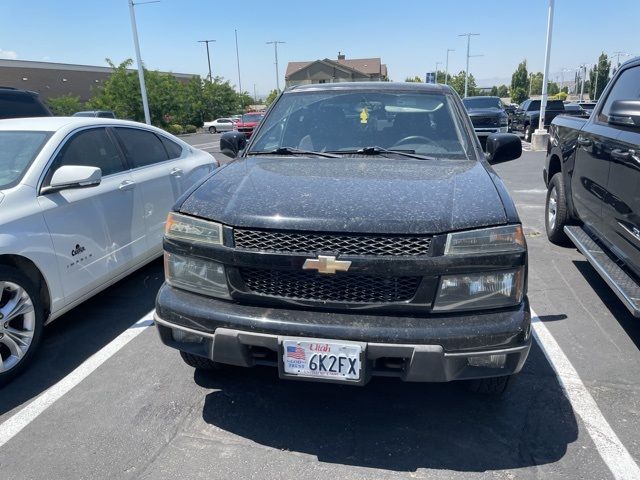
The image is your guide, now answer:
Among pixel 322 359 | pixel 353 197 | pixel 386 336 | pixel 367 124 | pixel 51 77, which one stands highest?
pixel 51 77

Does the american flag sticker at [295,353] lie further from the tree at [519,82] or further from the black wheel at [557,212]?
the tree at [519,82]

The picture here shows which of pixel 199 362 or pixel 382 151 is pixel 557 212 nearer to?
pixel 382 151

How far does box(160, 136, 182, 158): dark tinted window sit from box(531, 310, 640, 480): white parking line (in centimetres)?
387

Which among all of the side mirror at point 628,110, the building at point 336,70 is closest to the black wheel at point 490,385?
the side mirror at point 628,110

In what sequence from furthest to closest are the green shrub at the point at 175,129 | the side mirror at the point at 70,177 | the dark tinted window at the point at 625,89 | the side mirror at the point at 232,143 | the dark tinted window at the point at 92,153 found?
the green shrub at the point at 175,129 < the side mirror at the point at 232,143 < the dark tinted window at the point at 625,89 < the dark tinted window at the point at 92,153 < the side mirror at the point at 70,177

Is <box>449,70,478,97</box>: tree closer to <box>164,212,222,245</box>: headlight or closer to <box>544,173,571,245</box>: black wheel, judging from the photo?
<box>544,173,571,245</box>: black wheel

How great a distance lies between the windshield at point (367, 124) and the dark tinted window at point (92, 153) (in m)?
1.41

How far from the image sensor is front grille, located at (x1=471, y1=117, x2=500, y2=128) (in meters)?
16.5

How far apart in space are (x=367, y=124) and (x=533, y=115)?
18.5m

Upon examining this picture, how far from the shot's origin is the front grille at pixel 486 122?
1645 cm

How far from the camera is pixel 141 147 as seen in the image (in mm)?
4805

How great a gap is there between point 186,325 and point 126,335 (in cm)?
161

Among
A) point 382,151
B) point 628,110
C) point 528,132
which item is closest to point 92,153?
point 382,151

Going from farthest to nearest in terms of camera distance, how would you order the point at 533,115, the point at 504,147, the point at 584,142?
the point at 533,115, the point at 584,142, the point at 504,147
